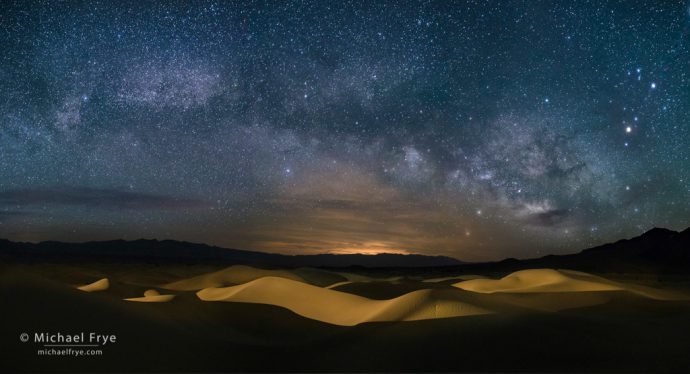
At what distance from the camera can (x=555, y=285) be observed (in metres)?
21.7

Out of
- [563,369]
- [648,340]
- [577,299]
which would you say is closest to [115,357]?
[563,369]

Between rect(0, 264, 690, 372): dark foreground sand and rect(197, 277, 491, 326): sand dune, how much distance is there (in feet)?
2.51

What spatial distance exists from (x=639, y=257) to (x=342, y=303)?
5291 centimetres

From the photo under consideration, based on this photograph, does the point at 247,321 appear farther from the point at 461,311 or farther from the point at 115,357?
the point at 461,311

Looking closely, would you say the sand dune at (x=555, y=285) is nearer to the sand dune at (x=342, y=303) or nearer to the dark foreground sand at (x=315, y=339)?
the dark foreground sand at (x=315, y=339)

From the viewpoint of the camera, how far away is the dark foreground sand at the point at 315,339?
8.92m

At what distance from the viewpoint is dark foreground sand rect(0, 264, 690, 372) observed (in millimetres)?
8922

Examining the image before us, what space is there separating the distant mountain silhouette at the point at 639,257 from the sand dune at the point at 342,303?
3867 cm

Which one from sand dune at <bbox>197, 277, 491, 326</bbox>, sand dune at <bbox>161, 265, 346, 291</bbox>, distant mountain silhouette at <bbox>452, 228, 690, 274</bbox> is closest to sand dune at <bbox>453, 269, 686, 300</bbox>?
sand dune at <bbox>197, 277, 491, 326</bbox>

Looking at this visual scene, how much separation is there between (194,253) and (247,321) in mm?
141039

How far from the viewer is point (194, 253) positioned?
480 ft

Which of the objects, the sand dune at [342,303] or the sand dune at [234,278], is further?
the sand dune at [234,278]

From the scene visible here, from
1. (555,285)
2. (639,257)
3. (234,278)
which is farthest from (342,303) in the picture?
(639,257)

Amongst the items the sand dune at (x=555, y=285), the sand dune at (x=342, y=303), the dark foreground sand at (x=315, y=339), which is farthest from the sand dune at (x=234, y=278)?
the dark foreground sand at (x=315, y=339)
